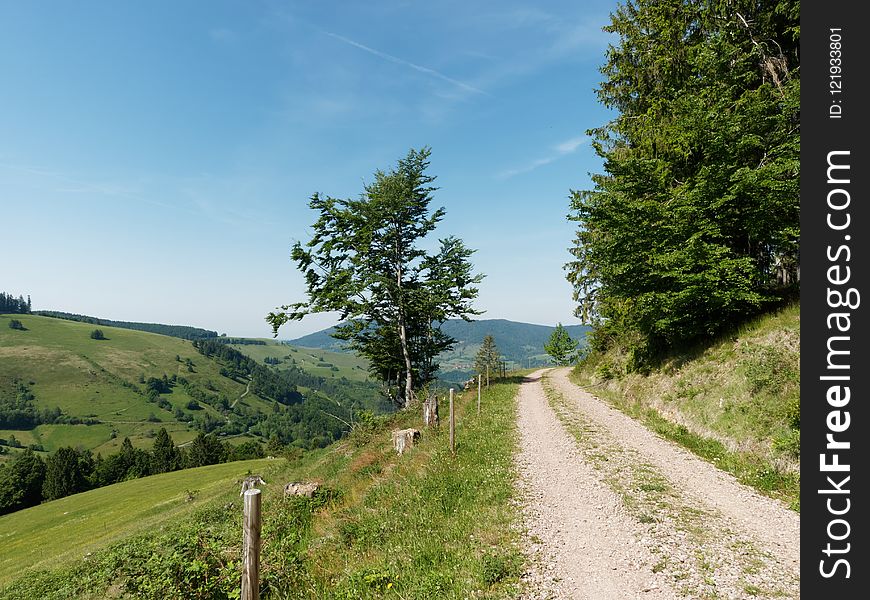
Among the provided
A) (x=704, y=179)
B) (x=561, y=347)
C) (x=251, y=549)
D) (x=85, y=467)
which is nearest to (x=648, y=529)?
(x=251, y=549)

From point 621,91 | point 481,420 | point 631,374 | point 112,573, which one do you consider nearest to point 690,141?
point 621,91

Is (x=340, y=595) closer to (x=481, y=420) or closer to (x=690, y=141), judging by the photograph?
(x=481, y=420)

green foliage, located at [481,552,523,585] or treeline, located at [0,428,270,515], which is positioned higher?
green foliage, located at [481,552,523,585]

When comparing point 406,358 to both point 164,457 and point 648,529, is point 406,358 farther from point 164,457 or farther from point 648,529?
point 164,457

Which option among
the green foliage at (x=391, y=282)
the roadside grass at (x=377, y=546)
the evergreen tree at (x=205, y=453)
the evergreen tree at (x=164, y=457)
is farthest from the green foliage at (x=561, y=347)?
the evergreen tree at (x=164, y=457)

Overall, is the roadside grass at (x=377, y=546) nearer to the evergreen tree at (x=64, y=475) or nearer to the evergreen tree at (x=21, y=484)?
the evergreen tree at (x=21, y=484)

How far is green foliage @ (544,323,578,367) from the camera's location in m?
77.3

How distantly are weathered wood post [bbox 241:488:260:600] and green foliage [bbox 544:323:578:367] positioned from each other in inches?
3039

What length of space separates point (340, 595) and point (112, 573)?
215 inches

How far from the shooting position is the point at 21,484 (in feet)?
275

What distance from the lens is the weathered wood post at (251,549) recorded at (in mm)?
4438

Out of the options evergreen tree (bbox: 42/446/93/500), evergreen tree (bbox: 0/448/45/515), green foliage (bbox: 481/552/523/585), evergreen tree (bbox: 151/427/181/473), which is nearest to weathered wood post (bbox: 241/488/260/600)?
green foliage (bbox: 481/552/523/585)

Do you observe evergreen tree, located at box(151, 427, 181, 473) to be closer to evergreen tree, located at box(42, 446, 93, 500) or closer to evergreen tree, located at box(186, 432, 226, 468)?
evergreen tree, located at box(186, 432, 226, 468)

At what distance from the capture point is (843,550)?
488 cm
